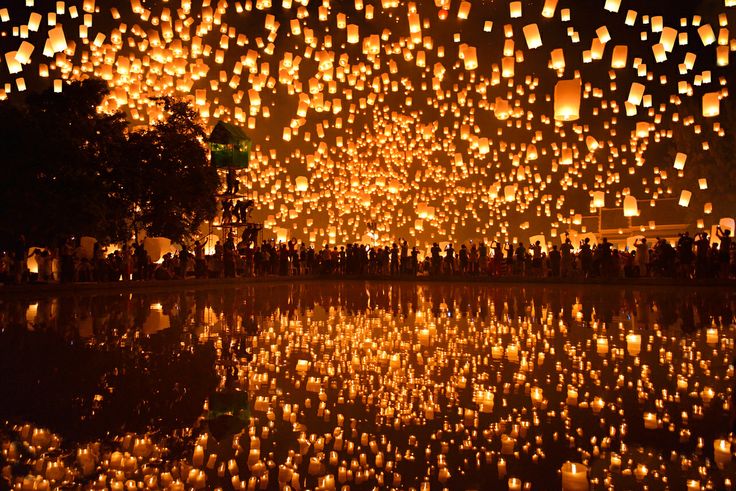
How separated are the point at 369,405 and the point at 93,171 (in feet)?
57.2

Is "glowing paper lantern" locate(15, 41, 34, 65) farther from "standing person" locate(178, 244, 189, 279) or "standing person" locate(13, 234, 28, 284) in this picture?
"standing person" locate(178, 244, 189, 279)

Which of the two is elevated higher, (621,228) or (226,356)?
(621,228)

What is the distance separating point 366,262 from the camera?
915 inches

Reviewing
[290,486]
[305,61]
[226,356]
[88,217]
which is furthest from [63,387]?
[305,61]

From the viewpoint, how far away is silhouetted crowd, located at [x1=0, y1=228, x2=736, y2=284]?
16516mm

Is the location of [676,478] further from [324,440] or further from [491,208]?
[491,208]

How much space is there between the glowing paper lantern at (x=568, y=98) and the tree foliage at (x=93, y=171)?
1243 centimetres

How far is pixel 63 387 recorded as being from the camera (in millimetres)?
4543

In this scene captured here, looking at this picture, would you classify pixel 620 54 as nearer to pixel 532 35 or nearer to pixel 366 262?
pixel 532 35

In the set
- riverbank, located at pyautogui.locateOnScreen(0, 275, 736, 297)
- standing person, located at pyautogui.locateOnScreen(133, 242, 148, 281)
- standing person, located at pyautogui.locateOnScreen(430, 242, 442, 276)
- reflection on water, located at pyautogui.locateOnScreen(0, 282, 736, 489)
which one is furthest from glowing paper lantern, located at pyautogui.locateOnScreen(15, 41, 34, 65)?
standing person, located at pyautogui.locateOnScreen(430, 242, 442, 276)

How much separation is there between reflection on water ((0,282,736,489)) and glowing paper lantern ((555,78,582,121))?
428 cm

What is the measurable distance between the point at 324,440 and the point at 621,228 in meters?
34.1

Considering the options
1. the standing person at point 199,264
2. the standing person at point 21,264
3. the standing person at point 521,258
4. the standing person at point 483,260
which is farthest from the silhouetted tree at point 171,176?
the standing person at point 521,258

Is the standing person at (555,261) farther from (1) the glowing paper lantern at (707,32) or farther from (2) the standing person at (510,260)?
(1) the glowing paper lantern at (707,32)
